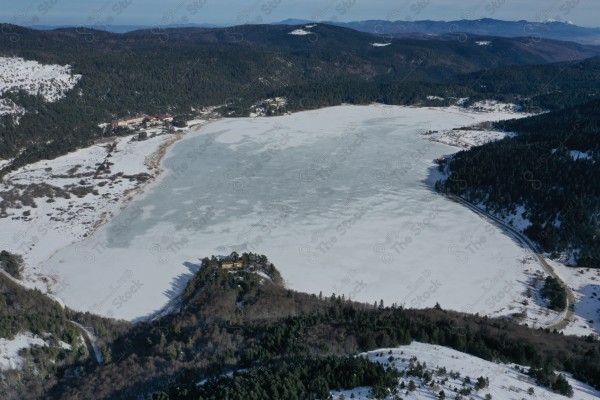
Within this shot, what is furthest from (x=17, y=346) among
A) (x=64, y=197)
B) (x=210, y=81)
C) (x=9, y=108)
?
(x=210, y=81)

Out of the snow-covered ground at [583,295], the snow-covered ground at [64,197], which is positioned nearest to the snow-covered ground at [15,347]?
the snow-covered ground at [64,197]

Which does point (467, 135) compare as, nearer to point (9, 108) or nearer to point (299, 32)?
point (9, 108)

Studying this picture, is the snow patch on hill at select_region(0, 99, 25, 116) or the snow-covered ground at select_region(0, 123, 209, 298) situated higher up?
the snow patch on hill at select_region(0, 99, 25, 116)

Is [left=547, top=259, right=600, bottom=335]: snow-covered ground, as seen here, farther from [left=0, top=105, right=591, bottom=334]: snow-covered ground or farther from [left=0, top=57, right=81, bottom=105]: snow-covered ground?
[left=0, top=57, right=81, bottom=105]: snow-covered ground

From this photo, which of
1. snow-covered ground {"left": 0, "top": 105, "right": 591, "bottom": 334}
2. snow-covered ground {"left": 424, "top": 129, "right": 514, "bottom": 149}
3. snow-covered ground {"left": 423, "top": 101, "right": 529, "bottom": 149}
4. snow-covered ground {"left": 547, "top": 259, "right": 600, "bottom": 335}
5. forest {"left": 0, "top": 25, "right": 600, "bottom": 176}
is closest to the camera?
snow-covered ground {"left": 547, "top": 259, "right": 600, "bottom": 335}

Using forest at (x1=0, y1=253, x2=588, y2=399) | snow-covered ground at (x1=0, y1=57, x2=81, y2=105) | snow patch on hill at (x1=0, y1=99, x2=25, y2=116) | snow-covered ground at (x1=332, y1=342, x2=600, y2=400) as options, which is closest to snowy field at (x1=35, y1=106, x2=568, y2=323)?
forest at (x1=0, y1=253, x2=588, y2=399)

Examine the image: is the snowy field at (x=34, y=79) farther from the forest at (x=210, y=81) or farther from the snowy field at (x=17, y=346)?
the snowy field at (x=17, y=346)

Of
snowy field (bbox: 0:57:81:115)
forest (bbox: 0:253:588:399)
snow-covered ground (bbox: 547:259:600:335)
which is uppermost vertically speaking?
snowy field (bbox: 0:57:81:115)
